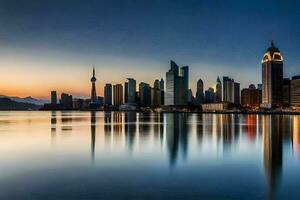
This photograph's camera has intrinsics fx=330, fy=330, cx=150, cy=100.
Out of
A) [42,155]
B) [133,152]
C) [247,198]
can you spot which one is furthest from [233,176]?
[42,155]

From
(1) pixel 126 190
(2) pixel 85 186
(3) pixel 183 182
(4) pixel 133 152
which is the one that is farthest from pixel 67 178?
(4) pixel 133 152

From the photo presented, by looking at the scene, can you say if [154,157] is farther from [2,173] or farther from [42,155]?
[2,173]

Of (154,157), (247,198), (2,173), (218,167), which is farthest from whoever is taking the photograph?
(154,157)

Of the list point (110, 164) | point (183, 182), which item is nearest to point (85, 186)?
point (183, 182)

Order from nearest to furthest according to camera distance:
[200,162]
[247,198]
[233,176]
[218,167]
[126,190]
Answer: [247,198]
[126,190]
[233,176]
[218,167]
[200,162]

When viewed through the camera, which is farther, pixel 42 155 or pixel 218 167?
pixel 42 155

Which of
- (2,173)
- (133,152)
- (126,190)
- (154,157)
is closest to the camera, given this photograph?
(126,190)

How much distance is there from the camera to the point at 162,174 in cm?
1908

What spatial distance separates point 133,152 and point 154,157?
3.22 metres

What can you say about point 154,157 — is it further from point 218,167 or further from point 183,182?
point 183,182

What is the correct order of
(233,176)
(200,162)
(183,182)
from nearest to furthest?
(183,182) < (233,176) < (200,162)

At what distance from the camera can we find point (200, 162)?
23.4 meters

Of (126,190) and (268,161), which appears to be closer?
(126,190)

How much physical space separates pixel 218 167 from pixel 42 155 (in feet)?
47.6
